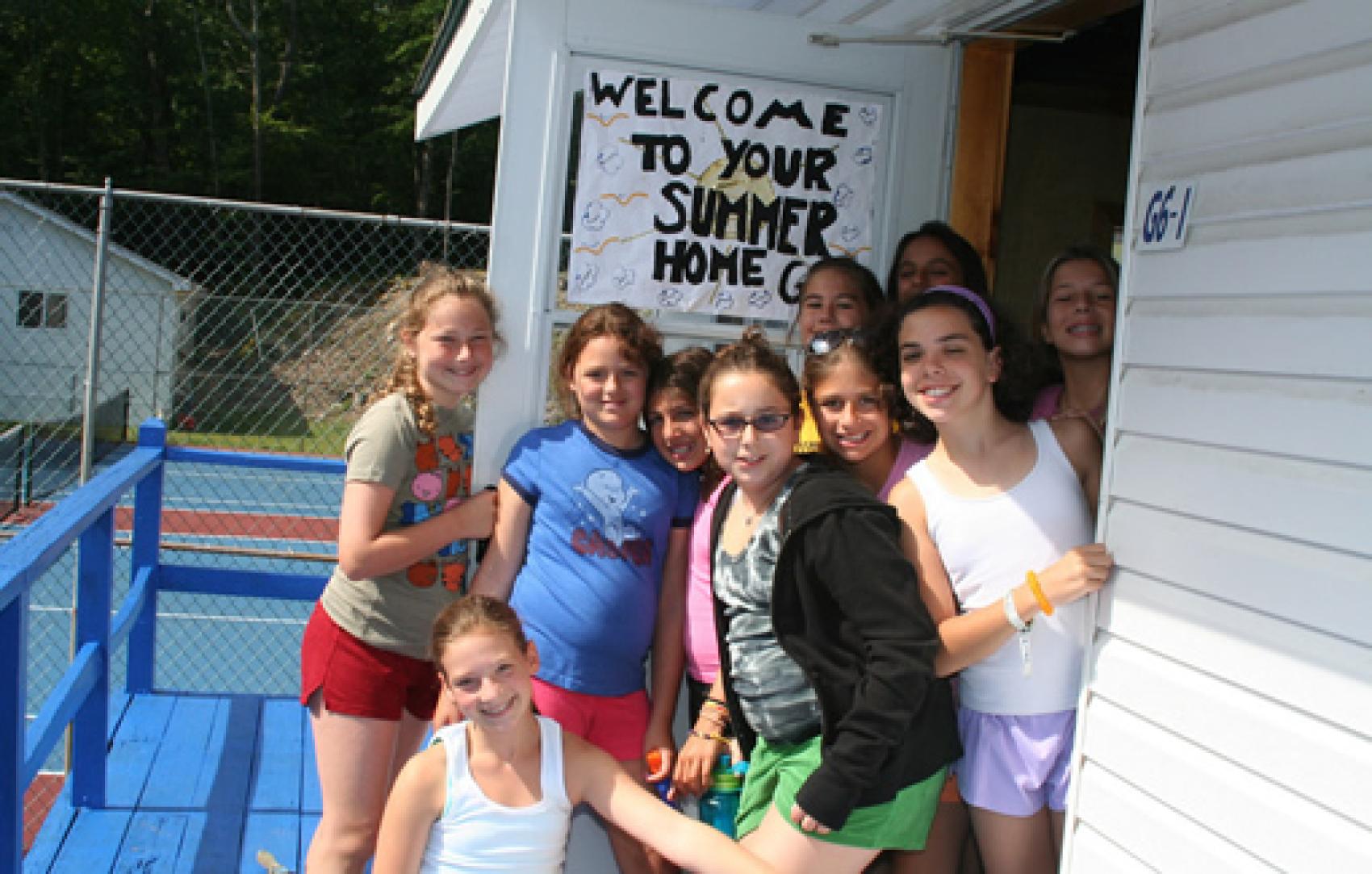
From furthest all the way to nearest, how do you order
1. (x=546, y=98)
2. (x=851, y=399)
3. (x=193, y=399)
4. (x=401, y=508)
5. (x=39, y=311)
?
(x=39, y=311) < (x=193, y=399) < (x=546, y=98) < (x=401, y=508) < (x=851, y=399)

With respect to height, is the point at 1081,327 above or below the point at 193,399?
above

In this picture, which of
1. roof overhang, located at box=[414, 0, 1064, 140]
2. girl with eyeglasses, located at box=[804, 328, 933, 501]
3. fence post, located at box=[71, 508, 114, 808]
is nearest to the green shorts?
girl with eyeglasses, located at box=[804, 328, 933, 501]

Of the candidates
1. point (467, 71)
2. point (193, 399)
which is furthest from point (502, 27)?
point (193, 399)

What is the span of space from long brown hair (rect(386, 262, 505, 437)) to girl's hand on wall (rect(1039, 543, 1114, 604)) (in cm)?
149

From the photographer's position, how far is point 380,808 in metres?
2.81

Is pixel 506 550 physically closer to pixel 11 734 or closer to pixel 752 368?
pixel 752 368

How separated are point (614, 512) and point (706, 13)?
1.42 metres

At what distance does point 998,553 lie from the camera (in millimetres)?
2311

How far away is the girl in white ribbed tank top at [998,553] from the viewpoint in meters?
2.31

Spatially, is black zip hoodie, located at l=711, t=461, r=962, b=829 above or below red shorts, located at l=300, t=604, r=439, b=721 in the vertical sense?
above

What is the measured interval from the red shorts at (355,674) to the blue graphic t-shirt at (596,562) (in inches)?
13.0

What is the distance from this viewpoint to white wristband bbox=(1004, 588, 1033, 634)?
2221 mm

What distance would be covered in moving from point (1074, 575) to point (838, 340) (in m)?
0.73

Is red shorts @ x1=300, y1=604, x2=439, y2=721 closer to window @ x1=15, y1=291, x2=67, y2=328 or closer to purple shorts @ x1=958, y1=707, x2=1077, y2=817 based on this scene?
purple shorts @ x1=958, y1=707, x2=1077, y2=817
